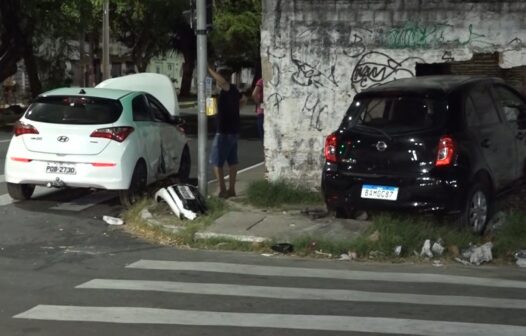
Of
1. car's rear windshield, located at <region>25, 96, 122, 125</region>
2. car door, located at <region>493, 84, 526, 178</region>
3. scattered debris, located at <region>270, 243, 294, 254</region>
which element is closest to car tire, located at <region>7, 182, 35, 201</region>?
car's rear windshield, located at <region>25, 96, 122, 125</region>

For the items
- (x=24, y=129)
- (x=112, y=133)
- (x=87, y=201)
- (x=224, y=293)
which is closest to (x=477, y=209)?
(x=224, y=293)

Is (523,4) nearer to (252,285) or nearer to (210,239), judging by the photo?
(210,239)

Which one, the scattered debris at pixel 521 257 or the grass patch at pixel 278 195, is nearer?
the scattered debris at pixel 521 257

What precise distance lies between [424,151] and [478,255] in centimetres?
123

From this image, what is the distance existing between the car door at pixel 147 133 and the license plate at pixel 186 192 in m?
1.08

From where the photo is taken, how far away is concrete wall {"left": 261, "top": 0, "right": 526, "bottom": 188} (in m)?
10.8

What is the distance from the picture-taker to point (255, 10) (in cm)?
4141

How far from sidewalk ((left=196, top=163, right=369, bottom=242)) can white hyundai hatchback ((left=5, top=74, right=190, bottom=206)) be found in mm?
1550

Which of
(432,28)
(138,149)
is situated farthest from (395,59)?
(138,149)

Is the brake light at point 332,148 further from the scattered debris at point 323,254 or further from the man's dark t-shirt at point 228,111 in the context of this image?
the man's dark t-shirt at point 228,111

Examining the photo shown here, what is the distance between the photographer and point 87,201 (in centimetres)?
1146

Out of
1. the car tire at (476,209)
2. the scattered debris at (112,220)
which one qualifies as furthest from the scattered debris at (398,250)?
the scattered debris at (112,220)

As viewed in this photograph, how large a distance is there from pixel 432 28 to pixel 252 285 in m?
5.46

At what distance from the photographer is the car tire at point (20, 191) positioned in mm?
11148
